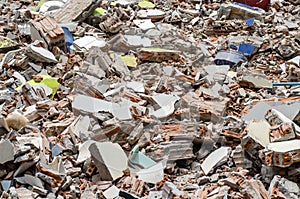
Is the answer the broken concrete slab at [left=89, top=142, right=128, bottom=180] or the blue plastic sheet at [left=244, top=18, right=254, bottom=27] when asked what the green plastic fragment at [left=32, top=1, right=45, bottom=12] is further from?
the broken concrete slab at [left=89, top=142, right=128, bottom=180]

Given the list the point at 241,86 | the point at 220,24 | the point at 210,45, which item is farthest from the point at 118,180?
the point at 220,24

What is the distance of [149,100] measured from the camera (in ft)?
17.1

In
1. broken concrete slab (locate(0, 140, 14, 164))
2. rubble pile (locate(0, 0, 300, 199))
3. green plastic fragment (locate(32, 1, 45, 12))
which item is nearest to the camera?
broken concrete slab (locate(0, 140, 14, 164))

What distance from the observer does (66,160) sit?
14.6 ft

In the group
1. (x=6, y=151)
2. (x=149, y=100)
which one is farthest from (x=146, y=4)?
(x=6, y=151)

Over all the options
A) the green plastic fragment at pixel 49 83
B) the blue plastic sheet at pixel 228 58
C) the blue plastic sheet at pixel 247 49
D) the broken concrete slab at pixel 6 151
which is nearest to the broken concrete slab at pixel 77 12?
the green plastic fragment at pixel 49 83

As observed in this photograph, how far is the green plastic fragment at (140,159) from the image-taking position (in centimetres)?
443

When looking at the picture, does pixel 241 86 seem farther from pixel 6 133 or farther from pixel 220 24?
pixel 6 133

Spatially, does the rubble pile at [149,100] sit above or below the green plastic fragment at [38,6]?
above

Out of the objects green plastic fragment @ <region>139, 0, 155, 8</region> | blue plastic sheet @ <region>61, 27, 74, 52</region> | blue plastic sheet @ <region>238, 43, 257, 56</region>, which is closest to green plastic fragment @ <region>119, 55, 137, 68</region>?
blue plastic sheet @ <region>61, 27, 74, 52</region>

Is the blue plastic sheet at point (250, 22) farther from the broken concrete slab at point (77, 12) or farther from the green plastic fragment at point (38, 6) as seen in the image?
the green plastic fragment at point (38, 6)

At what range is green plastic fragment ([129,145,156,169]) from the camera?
174 inches

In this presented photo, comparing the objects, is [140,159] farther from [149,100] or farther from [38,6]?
[38,6]

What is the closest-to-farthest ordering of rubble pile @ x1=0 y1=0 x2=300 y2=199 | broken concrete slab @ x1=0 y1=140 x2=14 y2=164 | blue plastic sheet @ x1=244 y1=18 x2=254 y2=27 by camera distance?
broken concrete slab @ x1=0 y1=140 x2=14 y2=164
rubble pile @ x1=0 y1=0 x2=300 y2=199
blue plastic sheet @ x1=244 y1=18 x2=254 y2=27
